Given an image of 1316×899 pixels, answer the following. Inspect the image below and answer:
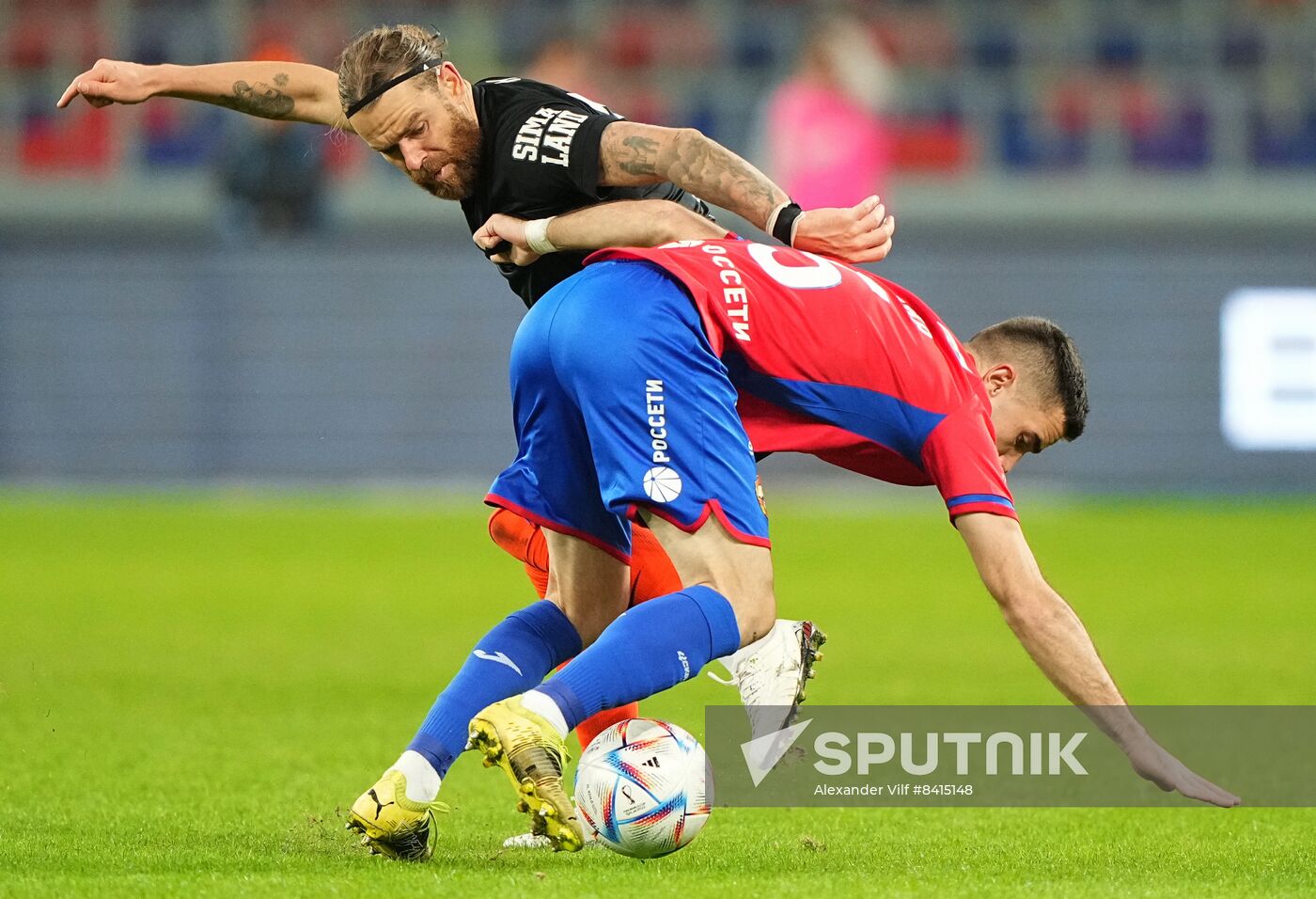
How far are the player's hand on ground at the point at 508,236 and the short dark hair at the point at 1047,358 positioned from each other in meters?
1.04

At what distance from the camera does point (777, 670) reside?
4.30 metres

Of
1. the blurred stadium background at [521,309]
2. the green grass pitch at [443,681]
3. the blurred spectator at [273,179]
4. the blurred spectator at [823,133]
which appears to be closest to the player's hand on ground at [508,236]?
the green grass pitch at [443,681]

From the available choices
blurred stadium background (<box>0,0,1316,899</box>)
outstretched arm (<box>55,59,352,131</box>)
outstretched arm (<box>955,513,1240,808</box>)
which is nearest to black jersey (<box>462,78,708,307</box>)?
outstretched arm (<box>55,59,352,131</box>)

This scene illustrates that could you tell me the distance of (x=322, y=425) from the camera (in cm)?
1866

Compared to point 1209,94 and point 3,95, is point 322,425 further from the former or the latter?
point 1209,94

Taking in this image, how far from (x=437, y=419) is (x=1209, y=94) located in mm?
8683

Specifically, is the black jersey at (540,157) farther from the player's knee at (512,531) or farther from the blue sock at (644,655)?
the blue sock at (644,655)

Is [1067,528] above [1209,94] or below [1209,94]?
below

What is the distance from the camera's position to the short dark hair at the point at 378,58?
4.12 meters

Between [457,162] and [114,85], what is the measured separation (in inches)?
38.4

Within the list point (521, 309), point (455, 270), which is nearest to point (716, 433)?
point (521, 309)

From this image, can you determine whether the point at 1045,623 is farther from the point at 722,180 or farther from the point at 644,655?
the point at 722,180

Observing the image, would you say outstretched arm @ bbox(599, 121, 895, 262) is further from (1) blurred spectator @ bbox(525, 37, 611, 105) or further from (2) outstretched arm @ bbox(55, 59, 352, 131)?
(1) blurred spectator @ bbox(525, 37, 611, 105)

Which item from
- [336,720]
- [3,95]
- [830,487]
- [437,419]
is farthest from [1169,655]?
[3,95]
